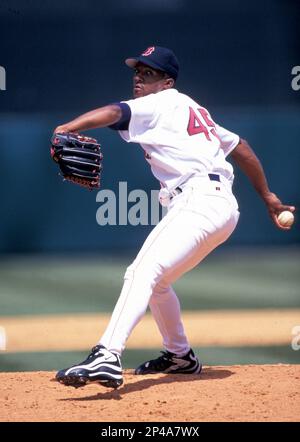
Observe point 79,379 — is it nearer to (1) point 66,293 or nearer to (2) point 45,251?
(1) point 66,293

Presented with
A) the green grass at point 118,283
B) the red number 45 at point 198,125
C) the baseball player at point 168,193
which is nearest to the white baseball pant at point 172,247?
the baseball player at point 168,193

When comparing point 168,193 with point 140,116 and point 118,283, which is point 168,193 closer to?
point 140,116

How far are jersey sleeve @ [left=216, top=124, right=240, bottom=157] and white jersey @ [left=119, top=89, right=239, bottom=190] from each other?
16 centimetres

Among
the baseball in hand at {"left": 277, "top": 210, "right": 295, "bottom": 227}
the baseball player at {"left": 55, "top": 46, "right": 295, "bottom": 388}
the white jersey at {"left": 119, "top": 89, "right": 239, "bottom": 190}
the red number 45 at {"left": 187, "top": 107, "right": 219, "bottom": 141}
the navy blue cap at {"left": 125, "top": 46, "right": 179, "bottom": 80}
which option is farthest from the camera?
the baseball in hand at {"left": 277, "top": 210, "right": 295, "bottom": 227}

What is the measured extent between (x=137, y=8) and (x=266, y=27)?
4.10 ft

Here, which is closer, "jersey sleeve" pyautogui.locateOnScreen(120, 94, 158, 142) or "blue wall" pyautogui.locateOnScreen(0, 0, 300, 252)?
"jersey sleeve" pyautogui.locateOnScreen(120, 94, 158, 142)

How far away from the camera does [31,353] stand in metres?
6.43

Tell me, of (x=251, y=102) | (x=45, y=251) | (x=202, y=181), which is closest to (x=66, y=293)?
(x=45, y=251)

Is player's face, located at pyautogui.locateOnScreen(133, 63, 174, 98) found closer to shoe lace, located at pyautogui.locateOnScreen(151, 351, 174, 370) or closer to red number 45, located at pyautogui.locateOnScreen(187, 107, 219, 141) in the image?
red number 45, located at pyautogui.locateOnScreen(187, 107, 219, 141)

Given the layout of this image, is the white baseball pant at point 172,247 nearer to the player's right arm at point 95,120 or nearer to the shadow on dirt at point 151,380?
the shadow on dirt at point 151,380

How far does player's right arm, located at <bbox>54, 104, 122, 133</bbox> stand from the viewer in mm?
4102

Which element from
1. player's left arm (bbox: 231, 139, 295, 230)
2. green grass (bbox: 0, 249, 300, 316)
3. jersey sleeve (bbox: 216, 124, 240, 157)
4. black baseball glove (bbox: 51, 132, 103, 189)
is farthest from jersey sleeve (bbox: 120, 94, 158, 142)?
green grass (bbox: 0, 249, 300, 316)

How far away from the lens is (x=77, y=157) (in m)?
4.30

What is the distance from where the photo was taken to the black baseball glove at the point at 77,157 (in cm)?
423
